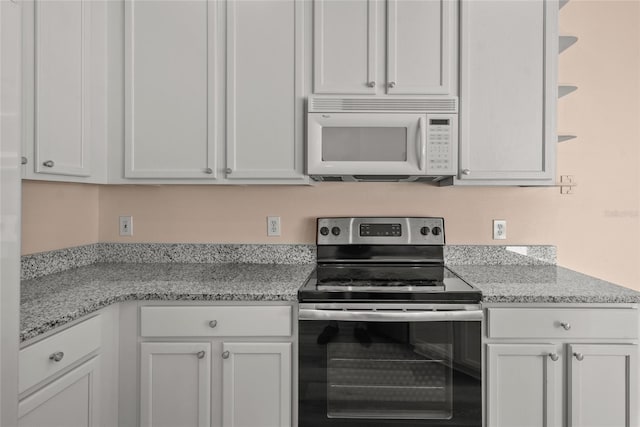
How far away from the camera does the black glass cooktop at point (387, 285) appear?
68.0 inches

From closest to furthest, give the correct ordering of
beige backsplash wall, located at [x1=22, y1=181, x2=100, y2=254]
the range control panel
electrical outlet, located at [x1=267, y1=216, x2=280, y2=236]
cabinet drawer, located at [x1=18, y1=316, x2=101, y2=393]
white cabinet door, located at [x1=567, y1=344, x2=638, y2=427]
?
cabinet drawer, located at [x1=18, y1=316, x2=101, y2=393]
white cabinet door, located at [x1=567, y1=344, x2=638, y2=427]
beige backsplash wall, located at [x1=22, y1=181, x2=100, y2=254]
the range control panel
electrical outlet, located at [x1=267, y1=216, x2=280, y2=236]

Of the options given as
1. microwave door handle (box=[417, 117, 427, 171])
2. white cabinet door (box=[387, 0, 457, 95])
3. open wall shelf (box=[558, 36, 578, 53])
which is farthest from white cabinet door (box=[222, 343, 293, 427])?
open wall shelf (box=[558, 36, 578, 53])

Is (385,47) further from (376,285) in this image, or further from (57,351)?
(57,351)

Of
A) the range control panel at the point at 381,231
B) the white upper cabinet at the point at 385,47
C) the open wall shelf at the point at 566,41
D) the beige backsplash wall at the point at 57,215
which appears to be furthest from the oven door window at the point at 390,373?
the open wall shelf at the point at 566,41

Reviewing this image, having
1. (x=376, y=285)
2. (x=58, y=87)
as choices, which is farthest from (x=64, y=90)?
(x=376, y=285)

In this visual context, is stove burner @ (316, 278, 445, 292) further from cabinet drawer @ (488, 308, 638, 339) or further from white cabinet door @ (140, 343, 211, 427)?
white cabinet door @ (140, 343, 211, 427)

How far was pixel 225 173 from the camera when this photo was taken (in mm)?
2129

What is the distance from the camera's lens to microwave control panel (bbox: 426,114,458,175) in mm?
2047

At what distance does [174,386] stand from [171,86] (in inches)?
54.0

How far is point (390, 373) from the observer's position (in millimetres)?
1722

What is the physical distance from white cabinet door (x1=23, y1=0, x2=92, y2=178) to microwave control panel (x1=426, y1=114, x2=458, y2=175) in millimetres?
1568

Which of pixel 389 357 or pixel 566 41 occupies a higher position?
pixel 566 41

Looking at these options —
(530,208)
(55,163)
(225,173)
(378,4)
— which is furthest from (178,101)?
(530,208)

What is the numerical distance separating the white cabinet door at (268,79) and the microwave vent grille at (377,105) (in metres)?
0.11
